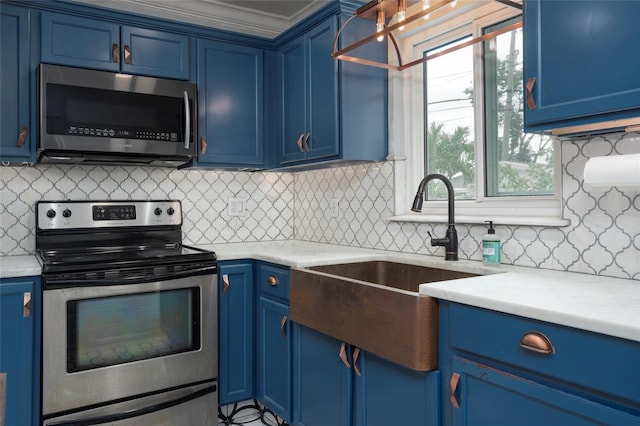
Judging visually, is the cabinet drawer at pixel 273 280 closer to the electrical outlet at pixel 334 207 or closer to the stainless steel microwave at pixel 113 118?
the electrical outlet at pixel 334 207

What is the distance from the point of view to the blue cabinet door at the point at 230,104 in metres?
2.76

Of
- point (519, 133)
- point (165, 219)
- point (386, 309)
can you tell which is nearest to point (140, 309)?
point (165, 219)

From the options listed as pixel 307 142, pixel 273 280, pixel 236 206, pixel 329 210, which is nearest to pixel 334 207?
pixel 329 210

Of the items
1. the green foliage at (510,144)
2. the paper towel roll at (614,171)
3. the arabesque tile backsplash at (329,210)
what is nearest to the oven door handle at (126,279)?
the arabesque tile backsplash at (329,210)

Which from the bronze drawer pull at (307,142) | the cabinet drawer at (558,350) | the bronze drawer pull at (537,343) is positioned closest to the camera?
the cabinet drawer at (558,350)

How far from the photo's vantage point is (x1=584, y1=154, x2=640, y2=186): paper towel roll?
132 cm

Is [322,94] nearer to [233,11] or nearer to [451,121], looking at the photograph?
[451,121]

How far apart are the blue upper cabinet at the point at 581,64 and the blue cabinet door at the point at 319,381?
1.13 m

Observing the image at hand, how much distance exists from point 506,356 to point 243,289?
5.19 ft

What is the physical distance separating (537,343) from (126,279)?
1743 mm

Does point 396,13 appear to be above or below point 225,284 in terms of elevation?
above

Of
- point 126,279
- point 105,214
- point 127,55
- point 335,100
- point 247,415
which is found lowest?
point 247,415

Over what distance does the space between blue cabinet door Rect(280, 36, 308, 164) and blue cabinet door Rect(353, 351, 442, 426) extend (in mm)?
1348

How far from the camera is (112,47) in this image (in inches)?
97.7
